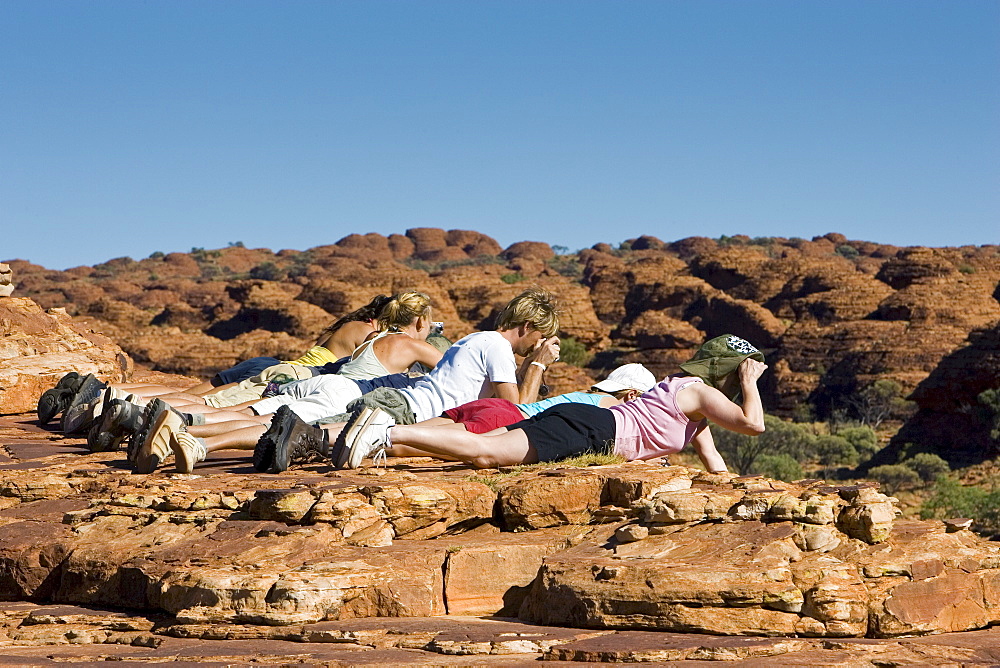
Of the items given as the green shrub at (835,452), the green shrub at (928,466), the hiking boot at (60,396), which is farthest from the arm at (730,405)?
the green shrub at (835,452)

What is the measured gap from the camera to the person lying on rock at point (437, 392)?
6.16 m

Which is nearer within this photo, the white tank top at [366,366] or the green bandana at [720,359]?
the green bandana at [720,359]

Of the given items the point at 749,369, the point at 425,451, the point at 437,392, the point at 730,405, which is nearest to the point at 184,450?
the point at 425,451

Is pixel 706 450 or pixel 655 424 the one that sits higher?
pixel 655 424

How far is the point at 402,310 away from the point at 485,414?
1732mm

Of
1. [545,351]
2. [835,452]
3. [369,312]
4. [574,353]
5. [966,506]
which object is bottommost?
[966,506]

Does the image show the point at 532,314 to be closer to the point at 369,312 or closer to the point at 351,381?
the point at 351,381

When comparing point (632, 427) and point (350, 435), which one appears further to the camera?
point (632, 427)

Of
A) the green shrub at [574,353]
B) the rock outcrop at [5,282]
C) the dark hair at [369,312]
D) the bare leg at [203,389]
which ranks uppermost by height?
the green shrub at [574,353]

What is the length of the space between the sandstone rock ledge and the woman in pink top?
7.3 inches

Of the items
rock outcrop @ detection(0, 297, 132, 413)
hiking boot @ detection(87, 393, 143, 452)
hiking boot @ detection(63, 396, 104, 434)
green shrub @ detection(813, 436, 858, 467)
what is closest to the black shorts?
hiking boot @ detection(87, 393, 143, 452)

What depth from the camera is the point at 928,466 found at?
106ft

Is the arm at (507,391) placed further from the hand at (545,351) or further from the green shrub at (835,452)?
the green shrub at (835,452)

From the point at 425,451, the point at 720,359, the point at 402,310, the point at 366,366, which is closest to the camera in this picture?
the point at 425,451
